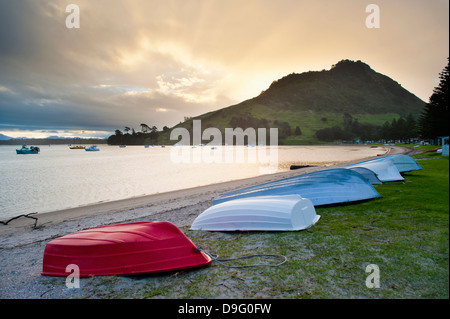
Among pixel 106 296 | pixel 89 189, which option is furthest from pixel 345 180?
pixel 89 189

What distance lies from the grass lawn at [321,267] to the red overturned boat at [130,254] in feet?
0.58

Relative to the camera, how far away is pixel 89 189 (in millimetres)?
28484

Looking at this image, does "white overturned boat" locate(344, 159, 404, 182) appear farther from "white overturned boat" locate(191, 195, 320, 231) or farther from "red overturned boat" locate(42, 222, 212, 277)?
"red overturned boat" locate(42, 222, 212, 277)

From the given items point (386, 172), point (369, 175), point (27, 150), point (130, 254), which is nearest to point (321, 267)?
point (130, 254)

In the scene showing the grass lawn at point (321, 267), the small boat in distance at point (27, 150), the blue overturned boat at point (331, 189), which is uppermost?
the small boat in distance at point (27, 150)

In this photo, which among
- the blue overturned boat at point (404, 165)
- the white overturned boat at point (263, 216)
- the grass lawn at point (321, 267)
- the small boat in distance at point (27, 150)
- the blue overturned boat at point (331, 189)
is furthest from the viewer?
the small boat in distance at point (27, 150)

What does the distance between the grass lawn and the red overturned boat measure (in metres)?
0.18

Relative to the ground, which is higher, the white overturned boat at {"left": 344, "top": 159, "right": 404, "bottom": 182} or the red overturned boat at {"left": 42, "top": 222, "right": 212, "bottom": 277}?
the white overturned boat at {"left": 344, "top": 159, "right": 404, "bottom": 182}

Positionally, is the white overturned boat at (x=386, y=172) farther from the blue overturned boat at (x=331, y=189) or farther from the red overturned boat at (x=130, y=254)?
the red overturned boat at (x=130, y=254)

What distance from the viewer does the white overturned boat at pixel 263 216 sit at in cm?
680

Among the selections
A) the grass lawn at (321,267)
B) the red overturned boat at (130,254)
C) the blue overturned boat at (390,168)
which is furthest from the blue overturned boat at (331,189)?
the red overturned boat at (130,254)

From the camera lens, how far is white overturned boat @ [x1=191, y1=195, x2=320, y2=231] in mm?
6799

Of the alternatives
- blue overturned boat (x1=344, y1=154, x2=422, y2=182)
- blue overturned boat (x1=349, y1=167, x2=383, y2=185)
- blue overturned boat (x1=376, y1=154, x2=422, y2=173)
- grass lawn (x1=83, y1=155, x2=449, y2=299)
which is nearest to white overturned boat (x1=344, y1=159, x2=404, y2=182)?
blue overturned boat (x1=344, y1=154, x2=422, y2=182)

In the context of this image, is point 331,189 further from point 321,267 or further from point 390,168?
point 390,168
